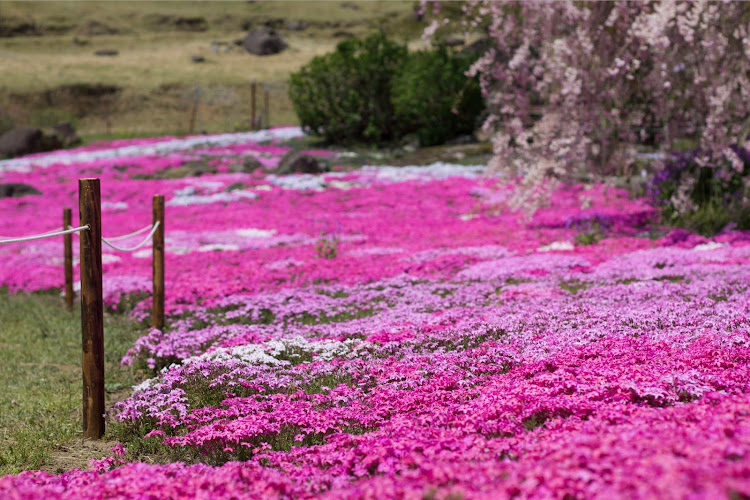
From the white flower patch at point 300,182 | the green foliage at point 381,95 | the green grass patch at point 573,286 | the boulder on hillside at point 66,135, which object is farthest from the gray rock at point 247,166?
the green grass patch at point 573,286

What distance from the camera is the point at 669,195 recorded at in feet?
54.3

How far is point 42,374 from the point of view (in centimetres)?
911

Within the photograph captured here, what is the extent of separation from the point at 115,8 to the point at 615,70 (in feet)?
360

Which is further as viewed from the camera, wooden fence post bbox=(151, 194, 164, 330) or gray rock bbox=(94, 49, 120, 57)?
gray rock bbox=(94, 49, 120, 57)

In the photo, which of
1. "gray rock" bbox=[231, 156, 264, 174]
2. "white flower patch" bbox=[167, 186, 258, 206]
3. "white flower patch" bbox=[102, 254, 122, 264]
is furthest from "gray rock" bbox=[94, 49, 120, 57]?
"white flower patch" bbox=[102, 254, 122, 264]

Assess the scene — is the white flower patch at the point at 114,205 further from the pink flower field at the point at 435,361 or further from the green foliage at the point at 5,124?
the green foliage at the point at 5,124

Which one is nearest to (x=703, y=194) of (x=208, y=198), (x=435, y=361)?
(x=435, y=361)

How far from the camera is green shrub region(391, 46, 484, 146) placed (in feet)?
107

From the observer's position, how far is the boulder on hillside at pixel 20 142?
123 ft

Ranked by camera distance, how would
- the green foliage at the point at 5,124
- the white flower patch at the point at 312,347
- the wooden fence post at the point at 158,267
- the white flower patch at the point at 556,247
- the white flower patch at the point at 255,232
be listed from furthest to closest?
the green foliage at the point at 5,124
the white flower patch at the point at 255,232
the white flower patch at the point at 556,247
the wooden fence post at the point at 158,267
the white flower patch at the point at 312,347

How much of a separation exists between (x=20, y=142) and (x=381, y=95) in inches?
768

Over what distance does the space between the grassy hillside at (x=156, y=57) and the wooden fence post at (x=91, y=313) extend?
27.6 metres

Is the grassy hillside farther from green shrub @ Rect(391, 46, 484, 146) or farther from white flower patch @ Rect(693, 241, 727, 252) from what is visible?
white flower patch @ Rect(693, 241, 727, 252)

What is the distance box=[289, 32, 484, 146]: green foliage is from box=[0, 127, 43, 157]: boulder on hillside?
14.4 metres
